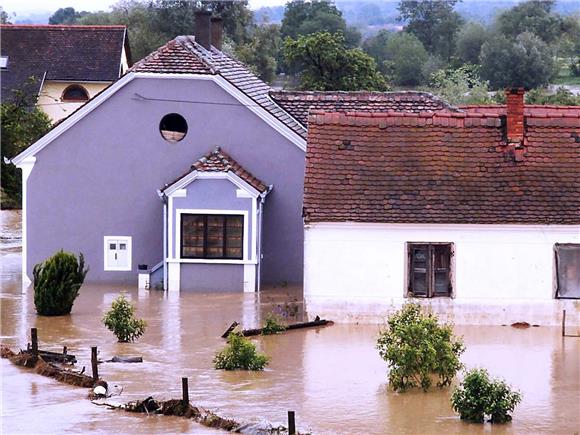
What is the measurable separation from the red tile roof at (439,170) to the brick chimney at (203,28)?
729 cm

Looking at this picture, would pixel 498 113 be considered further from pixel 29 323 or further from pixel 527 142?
pixel 29 323

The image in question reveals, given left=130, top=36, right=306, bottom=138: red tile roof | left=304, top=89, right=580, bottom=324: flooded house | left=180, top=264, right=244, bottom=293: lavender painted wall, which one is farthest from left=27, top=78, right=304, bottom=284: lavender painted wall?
left=304, top=89, right=580, bottom=324: flooded house

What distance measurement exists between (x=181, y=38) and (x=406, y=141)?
24.8ft

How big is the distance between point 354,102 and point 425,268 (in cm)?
853

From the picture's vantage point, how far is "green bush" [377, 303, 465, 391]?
68.9ft

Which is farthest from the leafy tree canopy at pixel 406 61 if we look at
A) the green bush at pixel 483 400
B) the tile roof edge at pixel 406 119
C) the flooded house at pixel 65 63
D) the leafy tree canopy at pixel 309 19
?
the green bush at pixel 483 400

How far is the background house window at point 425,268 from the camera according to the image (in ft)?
89.9

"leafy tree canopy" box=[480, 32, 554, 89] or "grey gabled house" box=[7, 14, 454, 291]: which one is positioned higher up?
"leafy tree canopy" box=[480, 32, 554, 89]

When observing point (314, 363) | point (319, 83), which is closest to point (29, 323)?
point (314, 363)

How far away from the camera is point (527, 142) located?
28844 millimetres

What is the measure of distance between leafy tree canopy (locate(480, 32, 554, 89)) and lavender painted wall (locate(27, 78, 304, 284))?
53.9m

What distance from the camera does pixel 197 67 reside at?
32.1 meters

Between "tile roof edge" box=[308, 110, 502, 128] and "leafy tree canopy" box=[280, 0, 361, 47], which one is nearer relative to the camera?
"tile roof edge" box=[308, 110, 502, 128]

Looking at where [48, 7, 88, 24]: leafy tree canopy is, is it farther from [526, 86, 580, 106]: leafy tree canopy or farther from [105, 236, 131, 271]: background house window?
[105, 236, 131, 271]: background house window
